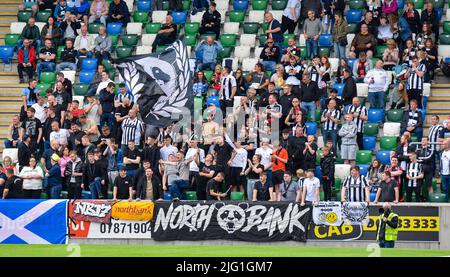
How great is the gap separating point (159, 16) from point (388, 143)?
1019 centimetres

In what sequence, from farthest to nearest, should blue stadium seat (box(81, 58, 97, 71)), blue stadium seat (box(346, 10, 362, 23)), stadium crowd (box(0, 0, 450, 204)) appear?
blue stadium seat (box(81, 58, 97, 71)) < blue stadium seat (box(346, 10, 362, 23)) < stadium crowd (box(0, 0, 450, 204))

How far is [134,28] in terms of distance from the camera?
32.8m

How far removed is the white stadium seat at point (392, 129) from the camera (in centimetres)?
2696

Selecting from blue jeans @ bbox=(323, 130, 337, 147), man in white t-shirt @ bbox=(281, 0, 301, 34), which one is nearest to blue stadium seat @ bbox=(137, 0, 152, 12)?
man in white t-shirt @ bbox=(281, 0, 301, 34)

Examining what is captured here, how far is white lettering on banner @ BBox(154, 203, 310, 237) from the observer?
2481 centimetres

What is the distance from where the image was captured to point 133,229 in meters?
25.5

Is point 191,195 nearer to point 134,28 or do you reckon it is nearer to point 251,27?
point 251,27

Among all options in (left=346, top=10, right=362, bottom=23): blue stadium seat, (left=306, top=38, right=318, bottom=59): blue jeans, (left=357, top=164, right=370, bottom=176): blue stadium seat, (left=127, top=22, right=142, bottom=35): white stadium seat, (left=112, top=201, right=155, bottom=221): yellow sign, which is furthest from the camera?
(left=127, top=22, right=142, bottom=35): white stadium seat

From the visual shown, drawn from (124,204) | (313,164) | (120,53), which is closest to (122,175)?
(124,204)

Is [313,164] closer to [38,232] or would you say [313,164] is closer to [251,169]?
[251,169]

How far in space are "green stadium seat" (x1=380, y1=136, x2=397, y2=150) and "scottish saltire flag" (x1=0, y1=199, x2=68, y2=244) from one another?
885 cm

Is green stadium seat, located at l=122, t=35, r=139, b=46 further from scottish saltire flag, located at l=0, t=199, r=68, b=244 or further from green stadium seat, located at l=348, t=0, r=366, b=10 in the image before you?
scottish saltire flag, located at l=0, t=199, r=68, b=244

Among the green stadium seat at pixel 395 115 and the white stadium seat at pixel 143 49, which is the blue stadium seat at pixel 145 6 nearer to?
the white stadium seat at pixel 143 49

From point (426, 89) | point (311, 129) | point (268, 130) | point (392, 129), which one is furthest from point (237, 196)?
point (426, 89)
